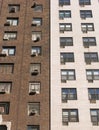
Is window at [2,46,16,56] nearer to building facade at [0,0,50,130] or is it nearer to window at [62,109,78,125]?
building facade at [0,0,50,130]

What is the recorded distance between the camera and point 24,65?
4122cm

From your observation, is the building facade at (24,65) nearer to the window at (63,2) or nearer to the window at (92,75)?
the window at (63,2)

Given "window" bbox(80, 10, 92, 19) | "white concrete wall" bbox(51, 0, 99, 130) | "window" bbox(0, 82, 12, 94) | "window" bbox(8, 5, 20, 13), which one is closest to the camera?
"white concrete wall" bbox(51, 0, 99, 130)

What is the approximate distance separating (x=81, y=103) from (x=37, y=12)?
1908 centimetres

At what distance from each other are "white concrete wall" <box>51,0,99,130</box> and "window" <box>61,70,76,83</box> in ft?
1.75

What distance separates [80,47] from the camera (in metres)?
43.3

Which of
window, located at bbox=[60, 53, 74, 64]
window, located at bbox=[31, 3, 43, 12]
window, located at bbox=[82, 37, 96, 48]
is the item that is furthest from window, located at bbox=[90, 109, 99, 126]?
window, located at bbox=[31, 3, 43, 12]

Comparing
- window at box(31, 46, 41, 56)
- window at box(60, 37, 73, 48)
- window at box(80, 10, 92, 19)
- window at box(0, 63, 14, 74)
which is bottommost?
window at box(0, 63, 14, 74)

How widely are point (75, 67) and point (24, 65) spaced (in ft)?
24.3

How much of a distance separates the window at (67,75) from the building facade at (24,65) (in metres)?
2.27

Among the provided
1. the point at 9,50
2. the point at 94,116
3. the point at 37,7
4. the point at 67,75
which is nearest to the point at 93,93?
the point at 94,116

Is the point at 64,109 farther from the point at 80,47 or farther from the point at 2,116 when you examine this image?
the point at 80,47

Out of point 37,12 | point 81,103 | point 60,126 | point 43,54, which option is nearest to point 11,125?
point 60,126

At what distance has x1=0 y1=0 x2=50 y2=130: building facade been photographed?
3644 cm
